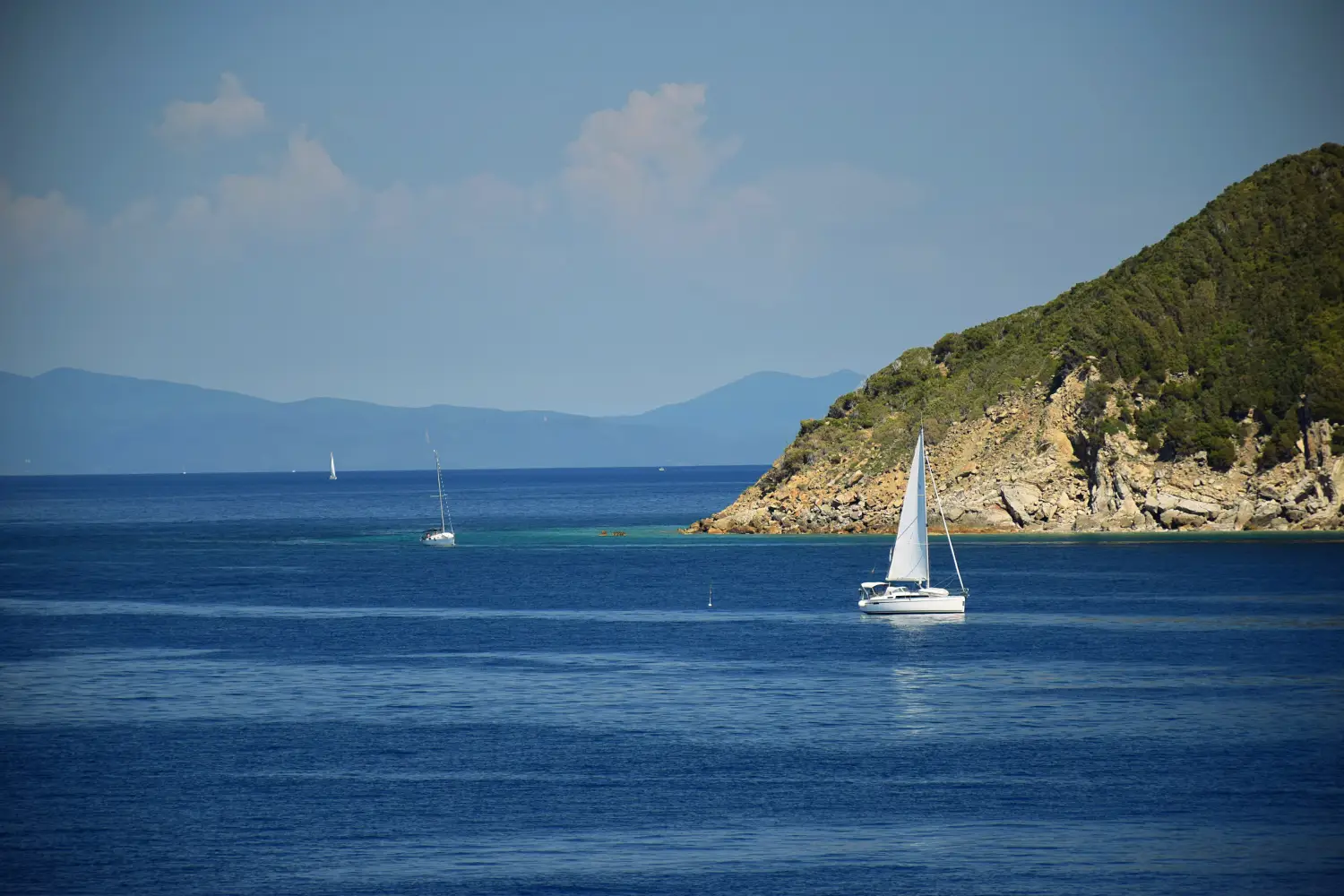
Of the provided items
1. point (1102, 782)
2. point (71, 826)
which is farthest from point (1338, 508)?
point (71, 826)

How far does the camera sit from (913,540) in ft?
274

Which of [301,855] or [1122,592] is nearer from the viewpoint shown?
[301,855]

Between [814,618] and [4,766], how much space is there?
4538 centimetres

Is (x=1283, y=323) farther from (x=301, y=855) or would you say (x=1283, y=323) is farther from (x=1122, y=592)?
(x=301, y=855)

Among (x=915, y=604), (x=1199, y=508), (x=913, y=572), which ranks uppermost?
(x=1199, y=508)

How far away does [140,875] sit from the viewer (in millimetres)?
34000


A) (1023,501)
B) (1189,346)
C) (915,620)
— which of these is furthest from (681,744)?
(1189,346)

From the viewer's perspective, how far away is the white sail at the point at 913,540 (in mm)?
83062

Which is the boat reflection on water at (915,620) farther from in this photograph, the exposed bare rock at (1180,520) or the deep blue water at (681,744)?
the exposed bare rock at (1180,520)

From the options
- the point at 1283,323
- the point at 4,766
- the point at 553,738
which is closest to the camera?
the point at 4,766

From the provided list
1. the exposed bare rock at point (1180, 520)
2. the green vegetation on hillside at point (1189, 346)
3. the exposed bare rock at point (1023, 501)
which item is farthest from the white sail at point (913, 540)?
the exposed bare rock at point (1180, 520)

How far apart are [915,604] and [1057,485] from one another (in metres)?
60.1

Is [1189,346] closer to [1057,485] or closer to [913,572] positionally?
[1057,485]

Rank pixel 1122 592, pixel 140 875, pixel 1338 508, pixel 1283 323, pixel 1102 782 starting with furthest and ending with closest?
pixel 1283 323, pixel 1338 508, pixel 1122 592, pixel 1102 782, pixel 140 875
